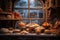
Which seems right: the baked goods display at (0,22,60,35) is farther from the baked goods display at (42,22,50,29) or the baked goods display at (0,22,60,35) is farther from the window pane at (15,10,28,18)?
the window pane at (15,10,28,18)

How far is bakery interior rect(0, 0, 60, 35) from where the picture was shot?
2.87m

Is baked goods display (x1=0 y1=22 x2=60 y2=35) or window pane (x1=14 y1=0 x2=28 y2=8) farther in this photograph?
window pane (x1=14 y1=0 x2=28 y2=8)

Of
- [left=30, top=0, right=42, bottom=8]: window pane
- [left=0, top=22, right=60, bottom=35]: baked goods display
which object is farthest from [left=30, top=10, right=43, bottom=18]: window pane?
[left=0, top=22, right=60, bottom=35]: baked goods display

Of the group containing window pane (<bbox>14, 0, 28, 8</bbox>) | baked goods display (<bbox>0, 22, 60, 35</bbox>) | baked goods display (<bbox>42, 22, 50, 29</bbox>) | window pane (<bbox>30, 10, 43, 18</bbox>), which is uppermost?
window pane (<bbox>14, 0, 28, 8</bbox>)

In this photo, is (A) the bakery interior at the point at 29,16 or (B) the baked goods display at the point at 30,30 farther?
(A) the bakery interior at the point at 29,16

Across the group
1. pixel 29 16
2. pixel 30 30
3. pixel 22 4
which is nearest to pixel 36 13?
pixel 29 16

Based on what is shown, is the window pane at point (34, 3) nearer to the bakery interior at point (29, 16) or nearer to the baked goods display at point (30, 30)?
the bakery interior at point (29, 16)

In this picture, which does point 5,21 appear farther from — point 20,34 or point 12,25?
point 20,34

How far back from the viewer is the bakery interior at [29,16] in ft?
9.41

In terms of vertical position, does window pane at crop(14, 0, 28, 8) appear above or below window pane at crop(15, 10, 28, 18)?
above

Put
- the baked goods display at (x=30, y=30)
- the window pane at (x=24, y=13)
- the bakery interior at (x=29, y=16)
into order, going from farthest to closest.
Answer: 1. the window pane at (x=24, y=13)
2. the bakery interior at (x=29, y=16)
3. the baked goods display at (x=30, y=30)

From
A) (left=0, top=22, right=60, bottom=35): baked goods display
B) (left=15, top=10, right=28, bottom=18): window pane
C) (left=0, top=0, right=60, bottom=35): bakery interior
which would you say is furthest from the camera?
(left=15, top=10, right=28, bottom=18): window pane

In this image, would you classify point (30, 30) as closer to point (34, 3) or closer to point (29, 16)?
point (29, 16)

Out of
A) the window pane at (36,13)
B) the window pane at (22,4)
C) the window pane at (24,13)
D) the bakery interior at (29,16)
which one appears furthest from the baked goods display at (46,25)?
the window pane at (22,4)
